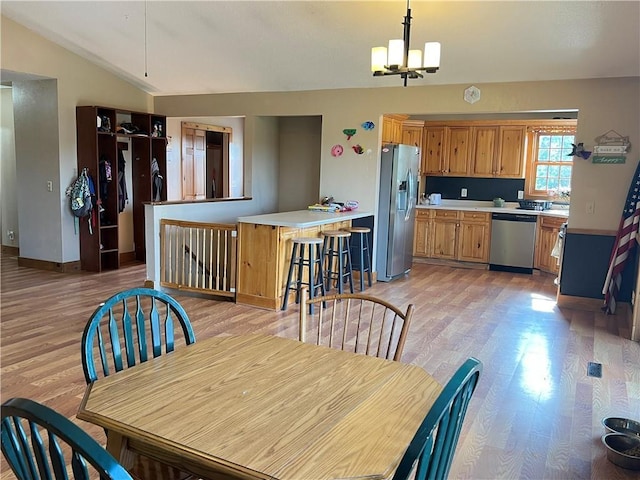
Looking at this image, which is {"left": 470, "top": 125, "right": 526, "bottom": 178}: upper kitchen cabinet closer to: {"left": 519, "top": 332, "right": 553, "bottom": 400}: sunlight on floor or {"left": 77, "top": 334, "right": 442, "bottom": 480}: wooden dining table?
{"left": 519, "top": 332, "right": 553, "bottom": 400}: sunlight on floor

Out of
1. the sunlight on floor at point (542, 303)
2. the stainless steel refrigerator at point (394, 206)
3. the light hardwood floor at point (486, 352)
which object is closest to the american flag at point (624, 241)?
the light hardwood floor at point (486, 352)

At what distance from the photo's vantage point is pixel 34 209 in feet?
22.6

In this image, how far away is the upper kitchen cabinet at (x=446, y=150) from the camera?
8.10 meters

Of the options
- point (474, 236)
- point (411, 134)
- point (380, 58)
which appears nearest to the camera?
point (380, 58)

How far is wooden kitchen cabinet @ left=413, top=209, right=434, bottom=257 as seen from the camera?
26.5 ft

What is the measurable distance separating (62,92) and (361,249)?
164 inches

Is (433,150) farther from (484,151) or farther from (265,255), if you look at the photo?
(265,255)

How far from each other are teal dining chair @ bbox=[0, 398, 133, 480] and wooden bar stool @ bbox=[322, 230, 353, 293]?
447 cm

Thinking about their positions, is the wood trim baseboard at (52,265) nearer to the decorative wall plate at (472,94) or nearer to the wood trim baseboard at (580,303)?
the decorative wall plate at (472,94)

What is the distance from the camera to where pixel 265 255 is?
5176 mm

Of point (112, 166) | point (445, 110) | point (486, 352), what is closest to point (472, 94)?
point (445, 110)

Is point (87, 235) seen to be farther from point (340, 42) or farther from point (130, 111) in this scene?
point (340, 42)

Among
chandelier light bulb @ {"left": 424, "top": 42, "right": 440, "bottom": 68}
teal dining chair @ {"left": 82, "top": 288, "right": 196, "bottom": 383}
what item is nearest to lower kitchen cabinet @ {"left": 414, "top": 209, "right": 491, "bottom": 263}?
chandelier light bulb @ {"left": 424, "top": 42, "right": 440, "bottom": 68}

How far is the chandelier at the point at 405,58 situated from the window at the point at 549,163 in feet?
14.2
